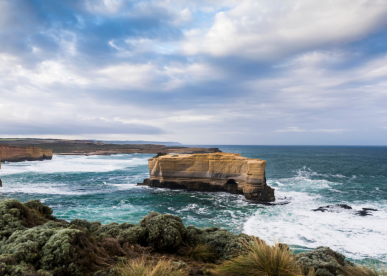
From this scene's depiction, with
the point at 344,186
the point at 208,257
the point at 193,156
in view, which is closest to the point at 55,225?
the point at 208,257

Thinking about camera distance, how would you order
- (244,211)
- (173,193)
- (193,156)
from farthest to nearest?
(193,156) < (173,193) < (244,211)

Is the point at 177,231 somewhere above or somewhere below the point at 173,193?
above

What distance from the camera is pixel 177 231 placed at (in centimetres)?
771

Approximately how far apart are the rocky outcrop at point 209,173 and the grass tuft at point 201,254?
1809cm

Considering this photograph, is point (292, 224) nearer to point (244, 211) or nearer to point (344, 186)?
point (244, 211)

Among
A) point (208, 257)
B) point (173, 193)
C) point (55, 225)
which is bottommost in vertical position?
point (173, 193)

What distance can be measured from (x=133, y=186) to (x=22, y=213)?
2421 cm

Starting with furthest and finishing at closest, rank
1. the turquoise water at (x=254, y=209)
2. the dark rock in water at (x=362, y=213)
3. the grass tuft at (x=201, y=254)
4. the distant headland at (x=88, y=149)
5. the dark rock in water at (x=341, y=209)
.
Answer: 1. the distant headland at (x=88, y=149)
2. the dark rock in water at (x=341, y=209)
3. the dark rock in water at (x=362, y=213)
4. the turquoise water at (x=254, y=209)
5. the grass tuft at (x=201, y=254)

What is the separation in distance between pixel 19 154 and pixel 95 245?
74106 mm

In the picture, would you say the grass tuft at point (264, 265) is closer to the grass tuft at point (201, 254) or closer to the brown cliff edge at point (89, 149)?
the grass tuft at point (201, 254)

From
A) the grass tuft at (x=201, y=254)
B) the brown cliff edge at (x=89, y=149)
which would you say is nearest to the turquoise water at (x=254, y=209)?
the grass tuft at (x=201, y=254)

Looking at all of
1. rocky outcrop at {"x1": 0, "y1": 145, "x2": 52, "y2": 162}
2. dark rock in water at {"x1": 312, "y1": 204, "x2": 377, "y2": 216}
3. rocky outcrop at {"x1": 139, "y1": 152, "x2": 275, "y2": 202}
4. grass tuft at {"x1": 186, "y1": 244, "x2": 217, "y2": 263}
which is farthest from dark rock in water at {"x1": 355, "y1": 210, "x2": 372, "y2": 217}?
rocky outcrop at {"x1": 0, "y1": 145, "x2": 52, "y2": 162}

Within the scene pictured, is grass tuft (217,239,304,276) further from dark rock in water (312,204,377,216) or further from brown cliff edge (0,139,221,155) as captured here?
brown cliff edge (0,139,221,155)

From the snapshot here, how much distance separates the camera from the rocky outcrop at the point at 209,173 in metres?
24.8
